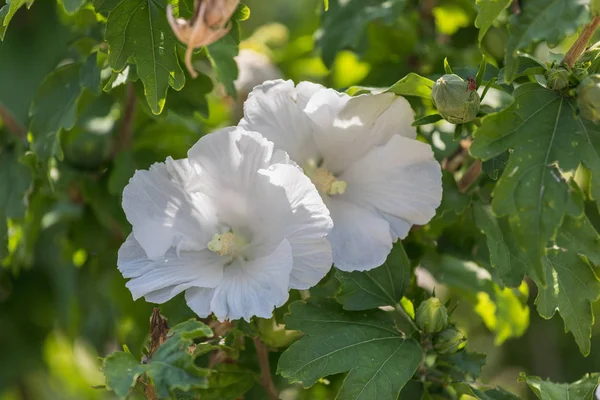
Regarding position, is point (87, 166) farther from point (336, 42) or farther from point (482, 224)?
point (482, 224)

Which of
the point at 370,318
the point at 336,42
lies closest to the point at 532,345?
the point at 336,42

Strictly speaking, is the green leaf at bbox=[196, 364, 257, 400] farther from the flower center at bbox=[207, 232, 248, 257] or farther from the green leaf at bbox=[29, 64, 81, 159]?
the green leaf at bbox=[29, 64, 81, 159]

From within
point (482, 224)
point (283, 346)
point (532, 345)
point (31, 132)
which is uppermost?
point (31, 132)

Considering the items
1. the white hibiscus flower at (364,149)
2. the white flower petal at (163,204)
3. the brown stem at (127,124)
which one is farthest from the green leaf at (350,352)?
the brown stem at (127,124)

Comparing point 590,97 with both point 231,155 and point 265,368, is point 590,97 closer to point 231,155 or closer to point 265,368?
point 231,155

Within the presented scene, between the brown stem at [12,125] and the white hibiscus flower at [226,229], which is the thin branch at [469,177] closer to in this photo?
the white hibiscus flower at [226,229]

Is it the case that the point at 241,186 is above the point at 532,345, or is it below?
above

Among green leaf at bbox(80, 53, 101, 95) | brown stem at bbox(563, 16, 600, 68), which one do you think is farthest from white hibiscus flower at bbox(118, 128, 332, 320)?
brown stem at bbox(563, 16, 600, 68)
